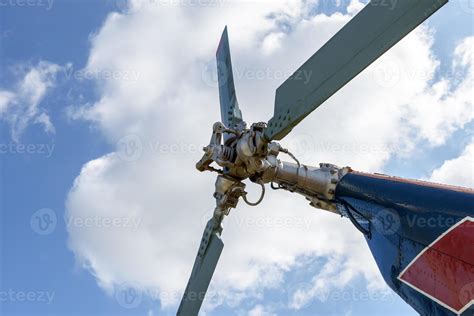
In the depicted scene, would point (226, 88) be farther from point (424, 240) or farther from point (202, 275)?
point (424, 240)

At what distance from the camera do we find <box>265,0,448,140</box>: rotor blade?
5637 mm

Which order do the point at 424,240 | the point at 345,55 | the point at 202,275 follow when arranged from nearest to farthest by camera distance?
the point at 345,55
the point at 424,240
the point at 202,275

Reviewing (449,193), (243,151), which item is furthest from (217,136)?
(449,193)

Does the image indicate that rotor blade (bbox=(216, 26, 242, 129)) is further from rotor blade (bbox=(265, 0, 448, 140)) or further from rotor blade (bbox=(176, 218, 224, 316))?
rotor blade (bbox=(265, 0, 448, 140))

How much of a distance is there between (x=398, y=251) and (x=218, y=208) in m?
4.61

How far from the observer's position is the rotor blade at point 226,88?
11250mm

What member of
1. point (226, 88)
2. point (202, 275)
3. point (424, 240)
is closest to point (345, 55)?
point (424, 240)

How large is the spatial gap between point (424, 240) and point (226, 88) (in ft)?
22.1

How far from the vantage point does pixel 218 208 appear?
1084 centimetres

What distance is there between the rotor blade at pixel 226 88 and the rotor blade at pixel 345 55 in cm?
299

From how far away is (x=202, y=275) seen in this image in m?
10.3

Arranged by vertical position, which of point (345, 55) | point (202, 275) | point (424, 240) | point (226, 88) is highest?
point (226, 88)

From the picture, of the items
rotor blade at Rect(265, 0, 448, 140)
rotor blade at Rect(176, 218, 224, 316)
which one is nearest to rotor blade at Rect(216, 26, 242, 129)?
rotor blade at Rect(176, 218, 224, 316)

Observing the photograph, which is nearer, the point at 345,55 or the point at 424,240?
the point at 345,55
